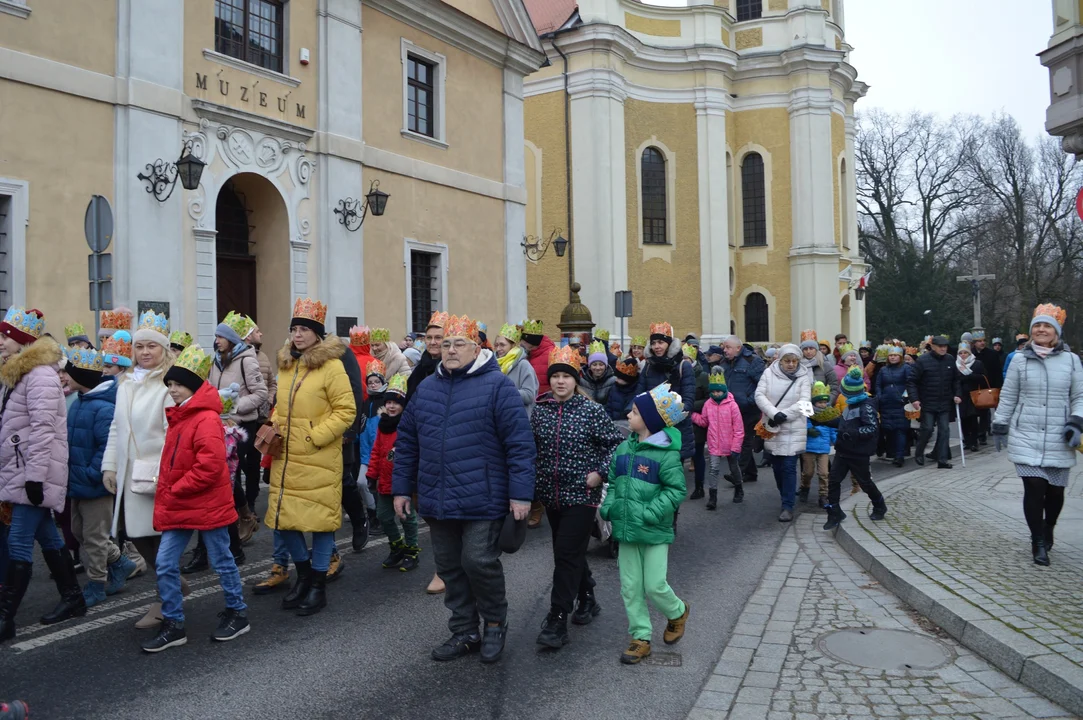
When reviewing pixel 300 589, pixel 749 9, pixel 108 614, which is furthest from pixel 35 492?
pixel 749 9

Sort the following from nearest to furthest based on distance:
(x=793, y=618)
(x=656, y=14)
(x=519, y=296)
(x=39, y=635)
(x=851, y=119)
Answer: (x=39, y=635) → (x=793, y=618) → (x=519, y=296) → (x=656, y=14) → (x=851, y=119)

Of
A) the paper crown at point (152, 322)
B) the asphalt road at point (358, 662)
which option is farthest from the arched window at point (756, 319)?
the paper crown at point (152, 322)

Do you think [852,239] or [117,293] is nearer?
[117,293]

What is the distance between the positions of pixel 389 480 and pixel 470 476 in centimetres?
229

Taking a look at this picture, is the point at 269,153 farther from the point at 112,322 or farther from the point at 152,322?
the point at 152,322

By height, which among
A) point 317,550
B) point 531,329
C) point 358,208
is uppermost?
point 358,208

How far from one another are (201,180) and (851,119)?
3375cm

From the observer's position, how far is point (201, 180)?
567 inches

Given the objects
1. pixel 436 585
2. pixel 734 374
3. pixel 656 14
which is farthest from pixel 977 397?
pixel 656 14

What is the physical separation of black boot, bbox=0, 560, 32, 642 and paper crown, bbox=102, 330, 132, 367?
2.44 metres

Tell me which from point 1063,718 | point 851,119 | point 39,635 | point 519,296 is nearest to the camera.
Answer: point 1063,718

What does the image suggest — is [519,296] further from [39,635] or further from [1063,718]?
[1063,718]

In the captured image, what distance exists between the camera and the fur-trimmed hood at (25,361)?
581 cm

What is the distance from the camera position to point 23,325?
6152mm
